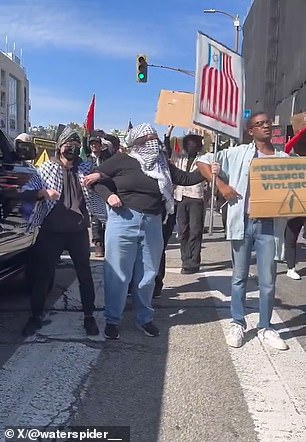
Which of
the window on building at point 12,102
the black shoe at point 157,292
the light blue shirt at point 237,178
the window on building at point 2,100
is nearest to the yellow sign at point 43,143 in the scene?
the black shoe at point 157,292

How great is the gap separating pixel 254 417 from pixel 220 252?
623cm

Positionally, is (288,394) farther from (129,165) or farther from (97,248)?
(97,248)

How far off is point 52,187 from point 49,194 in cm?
14

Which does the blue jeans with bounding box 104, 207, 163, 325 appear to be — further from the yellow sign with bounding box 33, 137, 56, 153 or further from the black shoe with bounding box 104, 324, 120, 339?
the yellow sign with bounding box 33, 137, 56, 153

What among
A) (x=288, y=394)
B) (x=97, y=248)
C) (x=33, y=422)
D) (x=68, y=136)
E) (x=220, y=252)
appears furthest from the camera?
(x=220, y=252)

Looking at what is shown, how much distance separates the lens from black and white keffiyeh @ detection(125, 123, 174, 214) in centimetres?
484

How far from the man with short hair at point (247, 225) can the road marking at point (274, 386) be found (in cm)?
13

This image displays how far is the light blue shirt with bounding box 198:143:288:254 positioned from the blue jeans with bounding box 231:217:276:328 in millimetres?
75

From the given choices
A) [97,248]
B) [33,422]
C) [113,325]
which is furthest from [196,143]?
[33,422]

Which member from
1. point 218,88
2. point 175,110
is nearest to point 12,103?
point 175,110

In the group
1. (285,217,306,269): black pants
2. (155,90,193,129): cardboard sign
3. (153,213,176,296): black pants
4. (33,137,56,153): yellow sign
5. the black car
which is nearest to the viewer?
the black car

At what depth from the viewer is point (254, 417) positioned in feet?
11.6

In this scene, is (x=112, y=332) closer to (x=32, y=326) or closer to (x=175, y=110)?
(x=32, y=326)

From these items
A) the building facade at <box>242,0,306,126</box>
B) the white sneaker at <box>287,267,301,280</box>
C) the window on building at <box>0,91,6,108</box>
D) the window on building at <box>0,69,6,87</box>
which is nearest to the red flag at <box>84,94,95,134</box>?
the white sneaker at <box>287,267,301,280</box>
